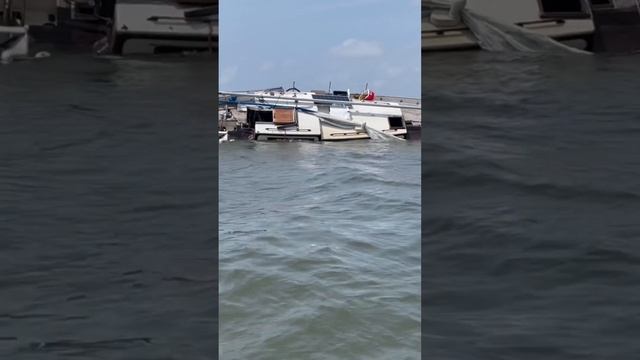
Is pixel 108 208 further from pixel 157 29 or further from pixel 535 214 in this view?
pixel 535 214

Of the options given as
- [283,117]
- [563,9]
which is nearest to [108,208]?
[563,9]

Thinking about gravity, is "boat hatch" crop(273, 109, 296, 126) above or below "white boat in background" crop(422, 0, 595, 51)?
above

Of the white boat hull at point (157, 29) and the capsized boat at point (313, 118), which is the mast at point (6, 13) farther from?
the capsized boat at point (313, 118)

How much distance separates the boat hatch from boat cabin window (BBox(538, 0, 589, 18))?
1631cm

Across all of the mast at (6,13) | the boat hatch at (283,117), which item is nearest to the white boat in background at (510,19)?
the mast at (6,13)

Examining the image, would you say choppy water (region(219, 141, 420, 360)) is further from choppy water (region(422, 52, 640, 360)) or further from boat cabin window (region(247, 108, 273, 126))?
boat cabin window (region(247, 108, 273, 126))

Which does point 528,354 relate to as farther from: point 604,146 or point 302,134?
point 302,134

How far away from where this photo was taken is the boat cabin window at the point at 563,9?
73.2 inches

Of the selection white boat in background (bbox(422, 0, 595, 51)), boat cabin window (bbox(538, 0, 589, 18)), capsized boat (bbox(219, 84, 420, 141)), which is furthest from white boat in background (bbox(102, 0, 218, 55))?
capsized boat (bbox(219, 84, 420, 141))

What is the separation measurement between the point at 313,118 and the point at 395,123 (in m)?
2.28

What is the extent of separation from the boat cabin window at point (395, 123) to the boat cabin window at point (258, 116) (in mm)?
3290

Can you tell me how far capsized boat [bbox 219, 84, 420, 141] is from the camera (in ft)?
58.1

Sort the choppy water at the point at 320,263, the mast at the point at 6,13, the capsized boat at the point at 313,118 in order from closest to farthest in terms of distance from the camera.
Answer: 1. the mast at the point at 6,13
2. the choppy water at the point at 320,263
3. the capsized boat at the point at 313,118

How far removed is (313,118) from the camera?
18516mm
